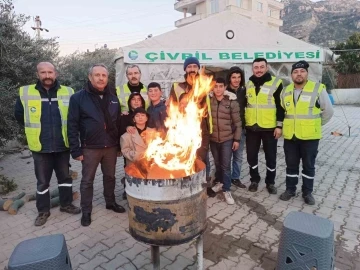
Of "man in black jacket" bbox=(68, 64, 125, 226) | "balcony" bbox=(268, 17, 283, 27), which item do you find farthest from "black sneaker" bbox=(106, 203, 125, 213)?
"balcony" bbox=(268, 17, 283, 27)

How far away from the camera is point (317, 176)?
220 inches

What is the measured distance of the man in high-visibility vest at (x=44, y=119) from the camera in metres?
3.69

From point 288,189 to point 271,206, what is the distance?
474 millimetres

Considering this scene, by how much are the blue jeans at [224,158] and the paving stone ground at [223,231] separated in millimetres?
396

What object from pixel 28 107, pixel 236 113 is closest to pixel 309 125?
pixel 236 113

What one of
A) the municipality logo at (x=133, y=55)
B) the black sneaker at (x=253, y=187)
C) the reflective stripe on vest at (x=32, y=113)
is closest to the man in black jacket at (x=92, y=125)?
the reflective stripe on vest at (x=32, y=113)

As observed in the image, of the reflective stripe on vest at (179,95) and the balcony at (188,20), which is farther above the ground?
the balcony at (188,20)

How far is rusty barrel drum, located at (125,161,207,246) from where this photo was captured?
6.91ft

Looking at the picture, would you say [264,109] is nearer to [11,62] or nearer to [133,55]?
[133,55]

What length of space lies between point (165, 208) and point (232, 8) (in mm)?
41006

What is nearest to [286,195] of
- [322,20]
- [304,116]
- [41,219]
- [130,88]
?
[304,116]

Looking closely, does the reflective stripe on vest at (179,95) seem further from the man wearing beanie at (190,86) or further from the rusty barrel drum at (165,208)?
the rusty barrel drum at (165,208)

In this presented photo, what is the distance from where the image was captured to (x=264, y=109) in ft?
14.6

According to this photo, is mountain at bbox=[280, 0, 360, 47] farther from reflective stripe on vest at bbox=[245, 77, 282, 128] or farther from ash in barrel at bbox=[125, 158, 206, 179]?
ash in barrel at bbox=[125, 158, 206, 179]
